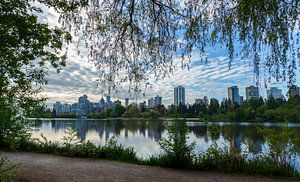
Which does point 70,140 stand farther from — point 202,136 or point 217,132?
point 202,136

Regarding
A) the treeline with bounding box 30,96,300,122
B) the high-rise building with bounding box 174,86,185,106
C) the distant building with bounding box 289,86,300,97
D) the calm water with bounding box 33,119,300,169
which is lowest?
the calm water with bounding box 33,119,300,169

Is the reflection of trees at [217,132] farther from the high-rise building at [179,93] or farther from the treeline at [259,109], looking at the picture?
the high-rise building at [179,93]

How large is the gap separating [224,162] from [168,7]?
200 inches

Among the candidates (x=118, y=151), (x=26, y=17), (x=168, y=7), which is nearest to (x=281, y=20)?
(x=168, y=7)

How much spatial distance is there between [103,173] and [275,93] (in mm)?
5169

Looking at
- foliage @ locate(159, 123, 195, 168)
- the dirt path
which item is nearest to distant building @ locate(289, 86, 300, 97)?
the dirt path

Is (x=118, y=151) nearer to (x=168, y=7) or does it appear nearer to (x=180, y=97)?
(x=180, y=97)

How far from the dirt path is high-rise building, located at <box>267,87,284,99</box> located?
4063 mm

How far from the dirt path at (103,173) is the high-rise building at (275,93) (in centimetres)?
406

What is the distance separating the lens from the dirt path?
630 centimetres

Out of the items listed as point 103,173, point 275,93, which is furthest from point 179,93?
point 103,173

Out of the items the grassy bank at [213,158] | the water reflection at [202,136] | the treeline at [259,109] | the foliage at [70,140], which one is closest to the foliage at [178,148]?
A: the grassy bank at [213,158]

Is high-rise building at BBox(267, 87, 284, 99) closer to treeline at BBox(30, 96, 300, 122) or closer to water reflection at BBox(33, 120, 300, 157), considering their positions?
treeline at BBox(30, 96, 300, 122)

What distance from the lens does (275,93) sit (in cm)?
258
